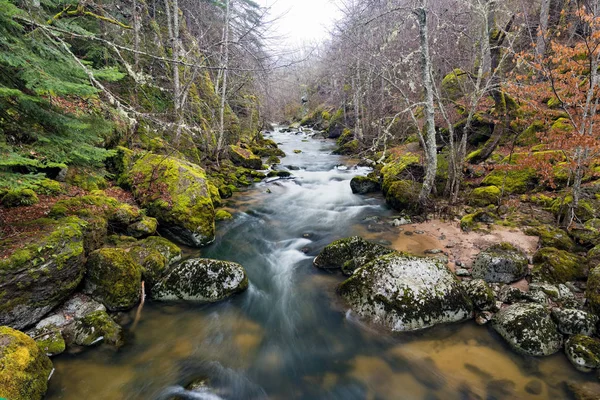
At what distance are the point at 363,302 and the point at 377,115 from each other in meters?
16.7

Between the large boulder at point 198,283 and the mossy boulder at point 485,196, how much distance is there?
24.4 feet

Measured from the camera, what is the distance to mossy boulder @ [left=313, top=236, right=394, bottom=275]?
6188mm

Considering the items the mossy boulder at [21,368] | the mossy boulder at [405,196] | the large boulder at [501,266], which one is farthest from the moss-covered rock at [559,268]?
the mossy boulder at [21,368]

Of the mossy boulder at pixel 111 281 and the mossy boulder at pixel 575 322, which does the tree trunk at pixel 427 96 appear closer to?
the mossy boulder at pixel 575 322

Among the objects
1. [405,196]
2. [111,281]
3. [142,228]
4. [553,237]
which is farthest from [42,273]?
[553,237]

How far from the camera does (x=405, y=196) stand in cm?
915

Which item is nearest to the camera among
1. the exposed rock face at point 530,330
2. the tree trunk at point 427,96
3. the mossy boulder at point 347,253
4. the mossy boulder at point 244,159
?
the exposed rock face at point 530,330

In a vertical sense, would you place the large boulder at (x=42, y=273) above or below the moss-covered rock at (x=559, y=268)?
above

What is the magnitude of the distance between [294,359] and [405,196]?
6407 millimetres

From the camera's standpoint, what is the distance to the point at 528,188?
8594 millimetres

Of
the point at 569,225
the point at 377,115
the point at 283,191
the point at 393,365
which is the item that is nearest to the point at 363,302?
the point at 393,365

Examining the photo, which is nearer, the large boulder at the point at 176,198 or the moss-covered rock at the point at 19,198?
the moss-covered rock at the point at 19,198

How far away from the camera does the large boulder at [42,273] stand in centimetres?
380

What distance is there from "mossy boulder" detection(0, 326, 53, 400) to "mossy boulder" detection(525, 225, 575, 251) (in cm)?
858
